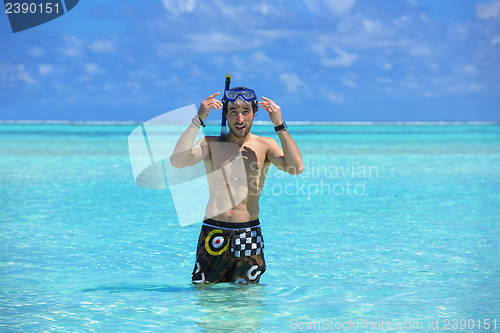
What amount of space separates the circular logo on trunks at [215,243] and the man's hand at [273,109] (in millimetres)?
931

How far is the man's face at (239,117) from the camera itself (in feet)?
13.1

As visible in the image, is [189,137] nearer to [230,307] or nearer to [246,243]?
[246,243]

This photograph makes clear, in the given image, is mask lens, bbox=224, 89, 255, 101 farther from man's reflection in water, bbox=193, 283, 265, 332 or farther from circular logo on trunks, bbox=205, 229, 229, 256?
man's reflection in water, bbox=193, 283, 265, 332

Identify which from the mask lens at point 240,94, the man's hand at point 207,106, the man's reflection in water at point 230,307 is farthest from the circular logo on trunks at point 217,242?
the mask lens at point 240,94

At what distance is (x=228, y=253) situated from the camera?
13.4ft

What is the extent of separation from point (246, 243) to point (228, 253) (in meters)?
0.16

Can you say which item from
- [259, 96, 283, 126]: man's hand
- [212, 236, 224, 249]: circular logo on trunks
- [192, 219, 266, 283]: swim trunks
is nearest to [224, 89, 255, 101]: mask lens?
[259, 96, 283, 126]: man's hand

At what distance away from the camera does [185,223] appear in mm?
8469

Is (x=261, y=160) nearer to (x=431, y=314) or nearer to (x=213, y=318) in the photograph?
(x=213, y=318)

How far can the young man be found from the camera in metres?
4.04

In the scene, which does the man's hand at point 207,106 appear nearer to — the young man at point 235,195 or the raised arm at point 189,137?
the raised arm at point 189,137

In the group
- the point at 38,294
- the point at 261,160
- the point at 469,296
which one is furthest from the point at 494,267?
the point at 38,294

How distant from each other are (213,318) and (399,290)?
6.04ft

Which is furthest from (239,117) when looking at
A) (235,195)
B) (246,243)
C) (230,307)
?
(230,307)
